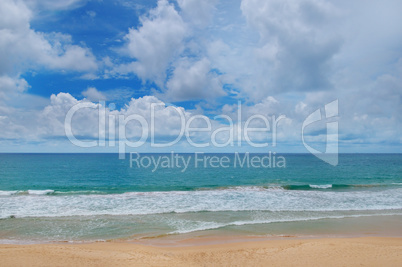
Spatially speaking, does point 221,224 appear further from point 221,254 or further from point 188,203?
point 188,203

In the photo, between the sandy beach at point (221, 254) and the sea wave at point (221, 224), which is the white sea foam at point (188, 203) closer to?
the sea wave at point (221, 224)

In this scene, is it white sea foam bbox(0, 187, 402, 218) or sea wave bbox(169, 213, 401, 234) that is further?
white sea foam bbox(0, 187, 402, 218)

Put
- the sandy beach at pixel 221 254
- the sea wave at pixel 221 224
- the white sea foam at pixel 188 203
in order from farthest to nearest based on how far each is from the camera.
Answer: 1. the white sea foam at pixel 188 203
2. the sea wave at pixel 221 224
3. the sandy beach at pixel 221 254

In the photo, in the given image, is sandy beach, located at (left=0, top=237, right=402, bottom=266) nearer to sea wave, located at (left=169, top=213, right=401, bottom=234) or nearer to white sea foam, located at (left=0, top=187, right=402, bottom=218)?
sea wave, located at (left=169, top=213, right=401, bottom=234)

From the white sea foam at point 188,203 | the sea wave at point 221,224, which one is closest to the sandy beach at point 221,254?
the sea wave at point 221,224

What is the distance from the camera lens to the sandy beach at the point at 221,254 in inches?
344

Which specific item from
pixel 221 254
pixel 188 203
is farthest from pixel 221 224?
pixel 188 203

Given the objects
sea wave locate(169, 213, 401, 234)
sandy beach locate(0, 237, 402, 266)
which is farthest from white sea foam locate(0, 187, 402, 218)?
sandy beach locate(0, 237, 402, 266)

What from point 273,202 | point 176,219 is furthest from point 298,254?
point 273,202

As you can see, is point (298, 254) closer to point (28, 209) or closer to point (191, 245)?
point (191, 245)

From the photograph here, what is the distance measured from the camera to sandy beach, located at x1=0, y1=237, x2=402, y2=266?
873cm

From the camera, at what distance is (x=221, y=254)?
9602 millimetres

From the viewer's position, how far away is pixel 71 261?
8648mm

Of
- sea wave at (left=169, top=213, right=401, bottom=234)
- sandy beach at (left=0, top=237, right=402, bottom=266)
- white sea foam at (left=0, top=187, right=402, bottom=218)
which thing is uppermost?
sandy beach at (left=0, top=237, right=402, bottom=266)
